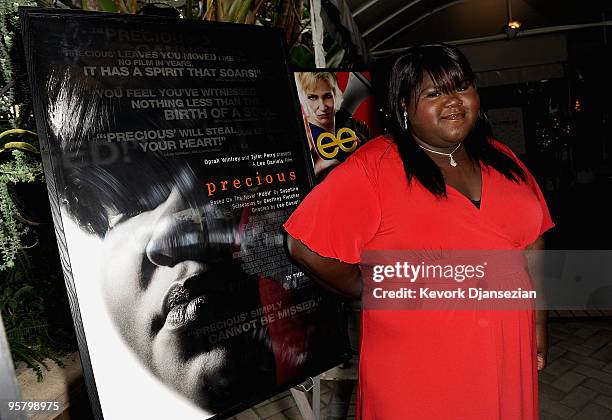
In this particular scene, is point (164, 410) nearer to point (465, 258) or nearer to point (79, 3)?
point (465, 258)

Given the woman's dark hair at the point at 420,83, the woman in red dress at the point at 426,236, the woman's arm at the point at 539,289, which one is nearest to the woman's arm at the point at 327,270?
the woman in red dress at the point at 426,236

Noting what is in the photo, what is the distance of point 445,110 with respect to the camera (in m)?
1.48

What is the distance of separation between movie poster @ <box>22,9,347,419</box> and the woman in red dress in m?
0.21

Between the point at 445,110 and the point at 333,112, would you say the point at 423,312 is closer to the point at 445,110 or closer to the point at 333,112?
the point at 445,110

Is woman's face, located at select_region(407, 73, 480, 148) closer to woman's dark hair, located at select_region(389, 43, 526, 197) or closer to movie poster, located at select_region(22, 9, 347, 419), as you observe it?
woman's dark hair, located at select_region(389, 43, 526, 197)

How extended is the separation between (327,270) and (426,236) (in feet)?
1.12

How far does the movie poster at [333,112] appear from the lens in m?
2.23

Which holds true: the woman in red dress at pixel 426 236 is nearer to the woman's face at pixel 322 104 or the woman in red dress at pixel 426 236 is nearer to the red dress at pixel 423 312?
the red dress at pixel 423 312

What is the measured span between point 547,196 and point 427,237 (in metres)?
5.46

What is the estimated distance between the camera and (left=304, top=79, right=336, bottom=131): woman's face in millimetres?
2236

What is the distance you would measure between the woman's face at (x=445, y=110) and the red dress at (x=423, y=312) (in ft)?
0.54

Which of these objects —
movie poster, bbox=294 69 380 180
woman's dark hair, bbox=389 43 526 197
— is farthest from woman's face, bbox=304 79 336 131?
woman's dark hair, bbox=389 43 526 197

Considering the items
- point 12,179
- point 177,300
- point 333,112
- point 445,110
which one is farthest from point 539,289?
point 12,179

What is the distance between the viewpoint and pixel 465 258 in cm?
147
